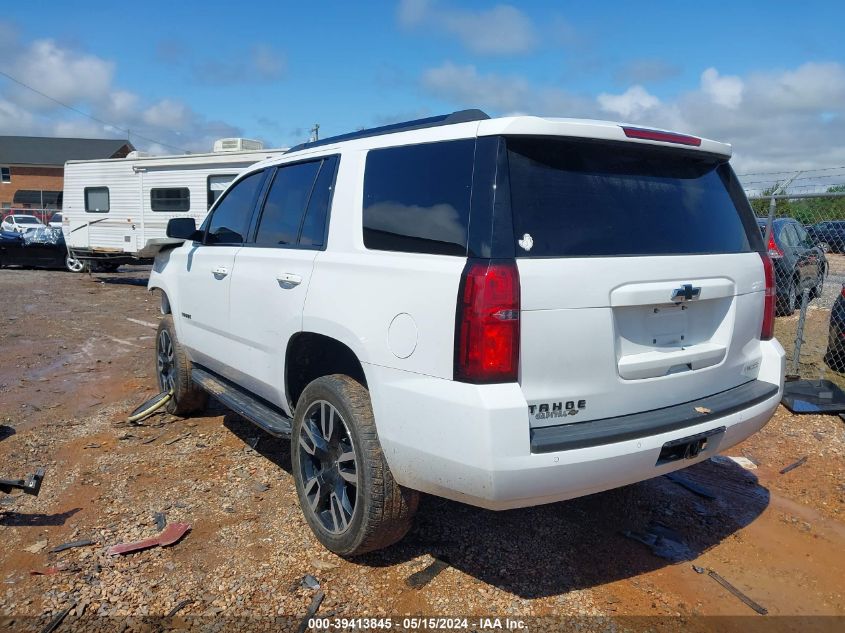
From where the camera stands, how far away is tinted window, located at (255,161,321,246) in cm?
375

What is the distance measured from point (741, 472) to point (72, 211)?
56.6 feet

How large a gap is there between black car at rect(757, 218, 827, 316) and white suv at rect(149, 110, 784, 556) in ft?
22.9

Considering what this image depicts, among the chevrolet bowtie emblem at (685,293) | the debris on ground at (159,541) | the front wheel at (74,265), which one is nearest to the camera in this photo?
the chevrolet bowtie emblem at (685,293)

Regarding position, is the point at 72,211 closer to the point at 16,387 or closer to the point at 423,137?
the point at 16,387

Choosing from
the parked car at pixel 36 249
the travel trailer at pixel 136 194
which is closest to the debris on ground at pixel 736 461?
the travel trailer at pixel 136 194

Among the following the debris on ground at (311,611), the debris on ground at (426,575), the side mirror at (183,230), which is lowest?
the debris on ground at (311,611)

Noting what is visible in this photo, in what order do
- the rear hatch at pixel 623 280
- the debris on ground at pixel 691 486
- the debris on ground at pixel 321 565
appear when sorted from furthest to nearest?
the debris on ground at pixel 691 486 < the debris on ground at pixel 321 565 < the rear hatch at pixel 623 280

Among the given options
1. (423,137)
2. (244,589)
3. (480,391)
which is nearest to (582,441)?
(480,391)

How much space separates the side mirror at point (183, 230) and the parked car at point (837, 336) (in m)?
6.40

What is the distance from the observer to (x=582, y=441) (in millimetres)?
2506

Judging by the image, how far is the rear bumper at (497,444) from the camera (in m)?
2.41

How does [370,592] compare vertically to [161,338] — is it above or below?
below

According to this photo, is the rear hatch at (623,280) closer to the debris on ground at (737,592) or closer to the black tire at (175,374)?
the debris on ground at (737,592)

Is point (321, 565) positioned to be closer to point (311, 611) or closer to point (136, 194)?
point (311, 611)
